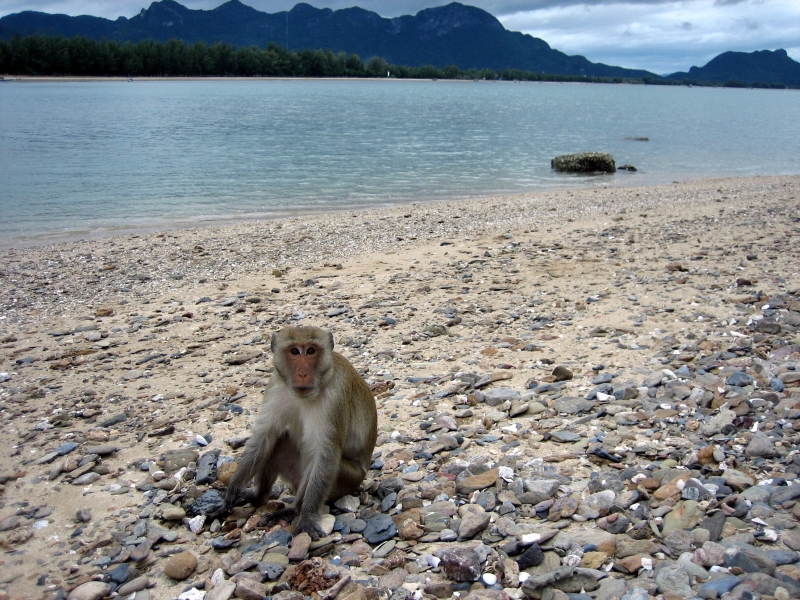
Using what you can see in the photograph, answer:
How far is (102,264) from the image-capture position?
13.0 meters

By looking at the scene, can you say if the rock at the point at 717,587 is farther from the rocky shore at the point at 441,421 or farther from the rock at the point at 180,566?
the rock at the point at 180,566

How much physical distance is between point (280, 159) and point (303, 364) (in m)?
29.4

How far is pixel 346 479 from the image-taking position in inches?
193

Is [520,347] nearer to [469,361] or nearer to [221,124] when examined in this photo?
[469,361]

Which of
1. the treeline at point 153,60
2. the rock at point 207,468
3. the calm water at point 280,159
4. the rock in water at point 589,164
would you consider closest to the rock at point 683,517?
the rock at point 207,468

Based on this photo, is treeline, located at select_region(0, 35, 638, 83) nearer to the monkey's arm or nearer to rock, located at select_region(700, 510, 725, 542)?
the monkey's arm

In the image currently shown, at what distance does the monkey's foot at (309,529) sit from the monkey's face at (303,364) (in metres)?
0.99

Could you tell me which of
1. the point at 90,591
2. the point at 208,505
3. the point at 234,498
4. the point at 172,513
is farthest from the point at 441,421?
the point at 90,591

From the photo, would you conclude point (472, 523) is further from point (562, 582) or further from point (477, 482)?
point (562, 582)

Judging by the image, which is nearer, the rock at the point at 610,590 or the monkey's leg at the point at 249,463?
the rock at the point at 610,590

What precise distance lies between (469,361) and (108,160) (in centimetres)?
2759

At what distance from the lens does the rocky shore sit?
→ 13.3 feet

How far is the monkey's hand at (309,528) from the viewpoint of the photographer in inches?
178

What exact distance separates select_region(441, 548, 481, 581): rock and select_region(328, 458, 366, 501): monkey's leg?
110 centimetres
